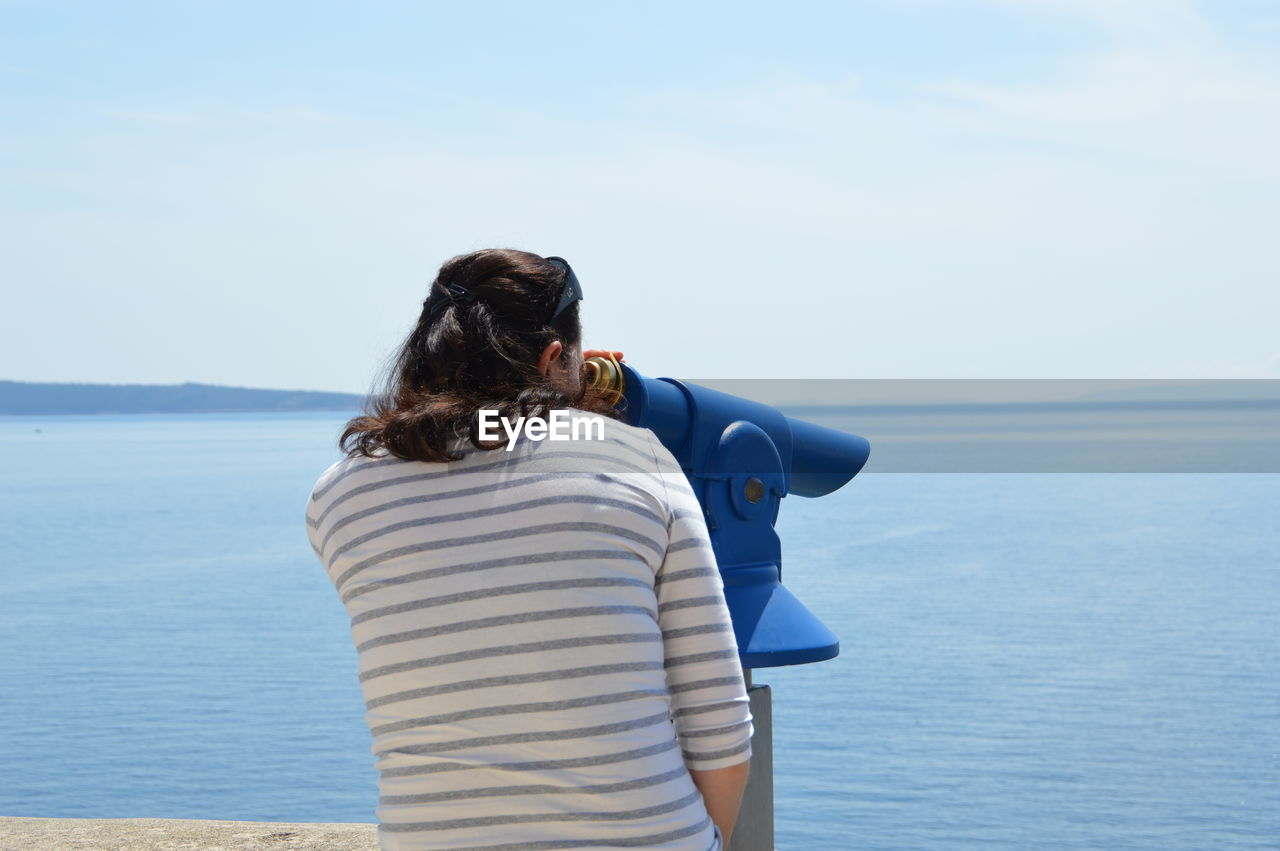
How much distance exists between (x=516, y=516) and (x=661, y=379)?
1.97 feet

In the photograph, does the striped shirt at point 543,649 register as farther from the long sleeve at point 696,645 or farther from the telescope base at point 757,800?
the telescope base at point 757,800

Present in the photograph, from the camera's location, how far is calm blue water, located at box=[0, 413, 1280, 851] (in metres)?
8.47

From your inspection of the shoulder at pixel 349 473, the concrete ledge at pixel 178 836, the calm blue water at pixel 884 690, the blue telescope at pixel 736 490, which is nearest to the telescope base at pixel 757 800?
the blue telescope at pixel 736 490

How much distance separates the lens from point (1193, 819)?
8266 millimetres

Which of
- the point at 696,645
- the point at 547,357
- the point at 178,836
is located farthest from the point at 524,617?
the point at 178,836

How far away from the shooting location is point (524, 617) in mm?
1162

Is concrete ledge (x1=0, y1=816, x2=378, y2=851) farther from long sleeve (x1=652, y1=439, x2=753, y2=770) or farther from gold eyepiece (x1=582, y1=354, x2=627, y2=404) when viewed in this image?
long sleeve (x1=652, y1=439, x2=753, y2=770)

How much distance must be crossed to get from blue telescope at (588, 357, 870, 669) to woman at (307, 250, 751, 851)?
398 mm

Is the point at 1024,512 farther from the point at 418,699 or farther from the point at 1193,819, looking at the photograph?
the point at 418,699

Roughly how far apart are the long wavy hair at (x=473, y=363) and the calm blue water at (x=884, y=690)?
684 centimetres

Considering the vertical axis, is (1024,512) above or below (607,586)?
below

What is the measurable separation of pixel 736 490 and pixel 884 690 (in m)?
10.4

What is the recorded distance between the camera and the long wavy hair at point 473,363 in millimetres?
1226

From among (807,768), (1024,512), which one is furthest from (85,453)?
(807,768)
